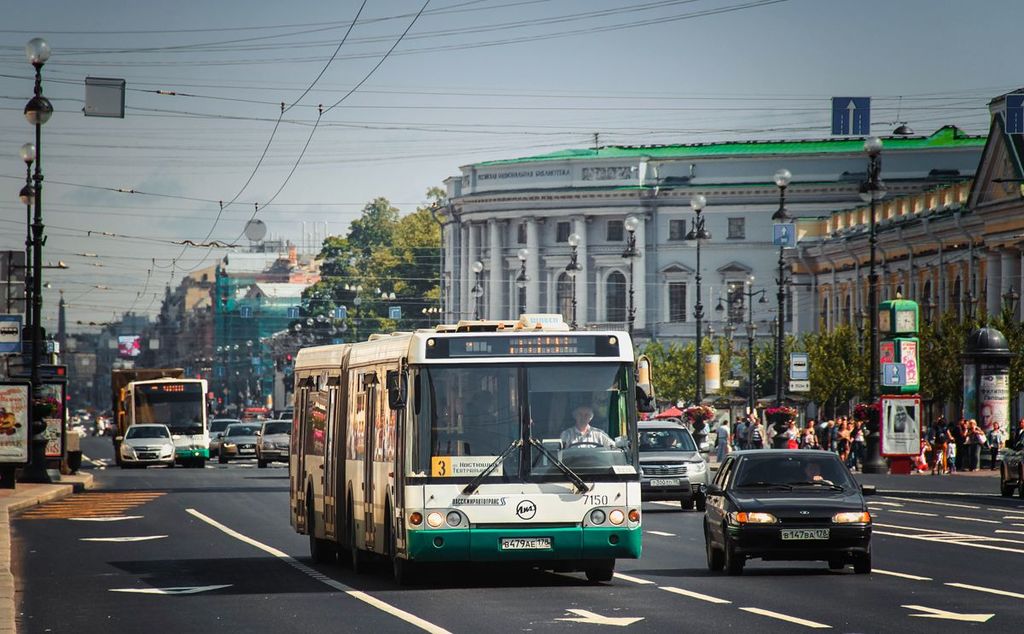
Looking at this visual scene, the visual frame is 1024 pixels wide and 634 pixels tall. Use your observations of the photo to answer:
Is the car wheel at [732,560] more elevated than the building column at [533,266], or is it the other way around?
the building column at [533,266]

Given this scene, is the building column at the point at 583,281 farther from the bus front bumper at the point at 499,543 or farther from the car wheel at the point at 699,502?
the bus front bumper at the point at 499,543

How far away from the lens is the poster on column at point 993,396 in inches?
2191

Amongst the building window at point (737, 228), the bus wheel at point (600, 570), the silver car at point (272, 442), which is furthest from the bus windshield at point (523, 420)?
the building window at point (737, 228)

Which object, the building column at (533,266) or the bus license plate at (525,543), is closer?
the bus license plate at (525,543)

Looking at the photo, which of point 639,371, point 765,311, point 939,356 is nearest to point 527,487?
point 639,371

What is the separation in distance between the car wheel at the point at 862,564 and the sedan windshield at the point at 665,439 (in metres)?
16.8

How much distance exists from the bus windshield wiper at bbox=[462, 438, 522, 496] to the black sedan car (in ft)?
Result: 9.54

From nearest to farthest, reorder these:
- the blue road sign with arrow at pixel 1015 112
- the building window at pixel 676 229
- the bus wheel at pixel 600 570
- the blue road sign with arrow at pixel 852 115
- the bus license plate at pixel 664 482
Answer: the bus wheel at pixel 600 570
the bus license plate at pixel 664 482
the blue road sign with arrow at pixel 1015 112
the blue road sign with arrow at pixel 852 115
the building window at pixel 676 229

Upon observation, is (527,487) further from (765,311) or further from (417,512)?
(765,311)

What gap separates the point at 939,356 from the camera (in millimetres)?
69875

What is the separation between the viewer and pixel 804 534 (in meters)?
20.6

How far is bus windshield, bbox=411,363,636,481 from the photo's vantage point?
62.5 ft

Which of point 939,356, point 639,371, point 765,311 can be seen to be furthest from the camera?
point 765,311

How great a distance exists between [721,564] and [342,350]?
4.82 meters
